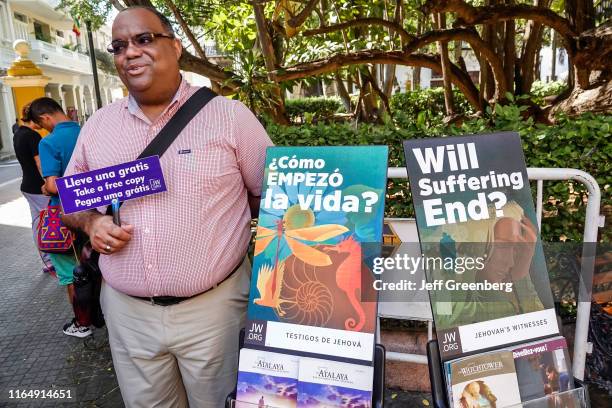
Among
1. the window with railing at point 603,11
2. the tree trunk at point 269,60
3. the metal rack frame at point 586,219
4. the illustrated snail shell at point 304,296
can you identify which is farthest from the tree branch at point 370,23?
the illustrated snail shell at point 304,296

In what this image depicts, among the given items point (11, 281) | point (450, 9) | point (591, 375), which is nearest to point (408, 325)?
point (591, 375)

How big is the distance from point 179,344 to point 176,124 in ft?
3.11

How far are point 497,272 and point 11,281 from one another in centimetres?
616

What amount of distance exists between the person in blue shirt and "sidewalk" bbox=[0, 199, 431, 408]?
0.74ft

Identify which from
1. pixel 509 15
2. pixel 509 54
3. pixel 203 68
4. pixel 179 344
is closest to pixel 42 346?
pixel 179 344

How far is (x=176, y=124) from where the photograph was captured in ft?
6.74

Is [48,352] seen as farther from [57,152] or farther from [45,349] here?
[57,152]

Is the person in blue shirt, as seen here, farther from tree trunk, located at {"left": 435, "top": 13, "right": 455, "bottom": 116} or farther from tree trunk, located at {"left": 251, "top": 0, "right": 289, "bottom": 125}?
tree trunk, located at {"left": 435, "top": 13, "right": 455, "bottom": 116}

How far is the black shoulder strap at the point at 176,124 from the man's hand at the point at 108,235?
302mm

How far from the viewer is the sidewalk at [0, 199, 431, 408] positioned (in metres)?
3.51

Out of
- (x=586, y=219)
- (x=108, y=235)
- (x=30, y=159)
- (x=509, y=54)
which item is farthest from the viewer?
(x=509, y=54)

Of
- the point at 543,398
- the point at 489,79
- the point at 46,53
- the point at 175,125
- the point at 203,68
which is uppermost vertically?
the point at 46,53

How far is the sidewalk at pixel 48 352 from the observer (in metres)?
3.51

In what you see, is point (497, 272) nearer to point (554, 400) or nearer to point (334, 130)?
point (554, 400)
